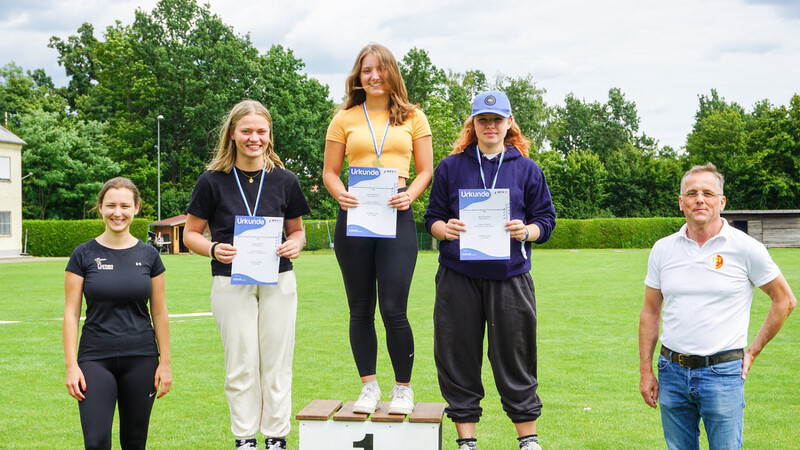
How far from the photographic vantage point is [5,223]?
42219mm

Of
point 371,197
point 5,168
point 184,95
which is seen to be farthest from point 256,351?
point 184,95

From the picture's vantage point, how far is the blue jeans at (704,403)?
3.47m

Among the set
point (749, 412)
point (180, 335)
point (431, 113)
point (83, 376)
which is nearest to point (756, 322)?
point (749, 412)

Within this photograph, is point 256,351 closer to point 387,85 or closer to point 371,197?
point 371,197

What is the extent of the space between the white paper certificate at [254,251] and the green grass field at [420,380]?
6.67ft

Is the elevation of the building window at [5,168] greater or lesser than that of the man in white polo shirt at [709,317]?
greater

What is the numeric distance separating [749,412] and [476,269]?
3789mm

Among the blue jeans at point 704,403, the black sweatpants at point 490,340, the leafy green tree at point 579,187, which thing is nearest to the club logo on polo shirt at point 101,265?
the black sweatpants at point 490,340

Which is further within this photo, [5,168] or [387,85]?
[5,168]

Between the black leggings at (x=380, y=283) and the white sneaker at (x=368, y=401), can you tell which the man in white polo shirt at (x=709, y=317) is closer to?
the black leggings at (x=380, y=283)

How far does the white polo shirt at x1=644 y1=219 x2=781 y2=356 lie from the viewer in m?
3.53

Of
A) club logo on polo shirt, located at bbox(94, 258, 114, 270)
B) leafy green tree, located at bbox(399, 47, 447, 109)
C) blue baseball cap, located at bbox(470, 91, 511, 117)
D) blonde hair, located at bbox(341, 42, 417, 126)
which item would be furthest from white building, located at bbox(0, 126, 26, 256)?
blue baseball cap, located at bbox(470, 91, 511, 117)

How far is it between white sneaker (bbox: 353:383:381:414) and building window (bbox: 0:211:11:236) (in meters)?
44.2

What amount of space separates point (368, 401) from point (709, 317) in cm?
195
